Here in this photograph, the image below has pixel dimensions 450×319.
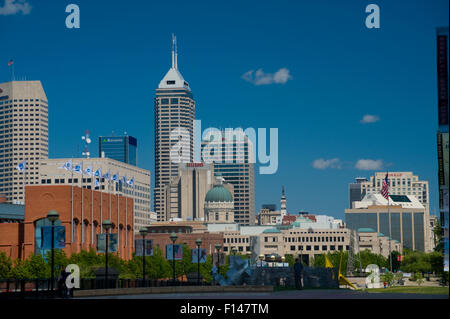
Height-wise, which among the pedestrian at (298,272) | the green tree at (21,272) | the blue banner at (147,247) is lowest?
the green tree at (21,272)

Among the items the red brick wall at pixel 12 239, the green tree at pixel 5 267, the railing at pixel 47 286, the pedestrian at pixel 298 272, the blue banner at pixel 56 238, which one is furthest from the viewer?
the red brick wall at pixel 12 239

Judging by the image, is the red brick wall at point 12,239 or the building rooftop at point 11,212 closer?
the red brick wall at point 12,239

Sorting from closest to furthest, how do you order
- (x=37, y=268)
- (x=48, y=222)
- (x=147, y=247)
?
1. (x=147, y=247)
2. (x=37, y=268)
3. (x=48, y=222)

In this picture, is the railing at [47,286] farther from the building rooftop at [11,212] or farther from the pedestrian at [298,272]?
the building rooftop at [11,212]

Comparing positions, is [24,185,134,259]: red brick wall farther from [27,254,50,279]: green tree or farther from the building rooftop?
the building rooftop

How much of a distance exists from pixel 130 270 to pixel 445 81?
100 metres

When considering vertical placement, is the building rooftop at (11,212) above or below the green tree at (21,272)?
above

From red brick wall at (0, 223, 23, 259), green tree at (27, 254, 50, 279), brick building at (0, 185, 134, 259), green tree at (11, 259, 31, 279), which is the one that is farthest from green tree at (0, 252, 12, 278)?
red brick wall at (0, 223, 23, 259)

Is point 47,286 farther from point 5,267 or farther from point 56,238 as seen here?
point 5,267

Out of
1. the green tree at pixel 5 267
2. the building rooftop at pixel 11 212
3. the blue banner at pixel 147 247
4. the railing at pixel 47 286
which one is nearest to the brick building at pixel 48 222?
the green tree at pixel 5 267

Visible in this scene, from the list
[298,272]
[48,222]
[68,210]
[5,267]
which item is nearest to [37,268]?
[5,267]

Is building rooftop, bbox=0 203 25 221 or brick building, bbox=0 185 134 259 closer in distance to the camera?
brick building, bbox=0 185 134 259
